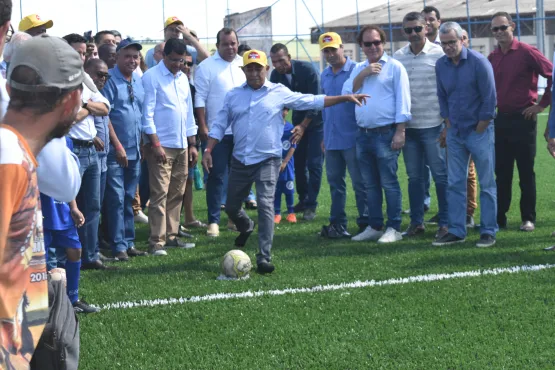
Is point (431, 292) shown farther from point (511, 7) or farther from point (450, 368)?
point (511, 7)

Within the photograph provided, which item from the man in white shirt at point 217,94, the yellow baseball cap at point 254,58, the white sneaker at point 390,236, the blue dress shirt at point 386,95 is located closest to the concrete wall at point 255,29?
the man in white shirt at point 217,94

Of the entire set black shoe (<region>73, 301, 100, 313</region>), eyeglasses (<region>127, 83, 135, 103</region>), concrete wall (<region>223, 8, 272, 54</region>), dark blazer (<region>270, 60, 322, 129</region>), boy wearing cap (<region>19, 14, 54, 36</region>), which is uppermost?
concrete wall (<region>223, 8, 272, 54</region>)

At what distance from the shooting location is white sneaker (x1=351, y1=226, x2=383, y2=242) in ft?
30.6

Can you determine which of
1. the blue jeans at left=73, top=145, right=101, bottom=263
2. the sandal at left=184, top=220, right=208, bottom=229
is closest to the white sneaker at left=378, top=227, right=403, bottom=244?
the sandal at left=184, top=220, right=208, bottom=229

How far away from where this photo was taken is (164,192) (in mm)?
9023

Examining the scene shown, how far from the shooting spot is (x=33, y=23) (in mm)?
7508

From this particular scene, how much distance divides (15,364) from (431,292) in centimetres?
478

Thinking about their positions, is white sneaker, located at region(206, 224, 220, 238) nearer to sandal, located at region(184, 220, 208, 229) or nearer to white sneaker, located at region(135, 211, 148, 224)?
sandal, located at region(184, 220, 208, 229)

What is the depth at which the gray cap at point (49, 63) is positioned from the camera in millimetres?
2393

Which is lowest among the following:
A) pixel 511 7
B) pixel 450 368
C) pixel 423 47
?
pixel 450 368

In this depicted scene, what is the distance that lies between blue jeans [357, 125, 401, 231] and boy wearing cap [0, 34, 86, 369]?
681 cm

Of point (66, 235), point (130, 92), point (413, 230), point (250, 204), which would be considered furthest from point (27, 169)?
point (250, 204)

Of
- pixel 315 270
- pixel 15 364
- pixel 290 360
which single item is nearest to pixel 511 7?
pixel 315 270

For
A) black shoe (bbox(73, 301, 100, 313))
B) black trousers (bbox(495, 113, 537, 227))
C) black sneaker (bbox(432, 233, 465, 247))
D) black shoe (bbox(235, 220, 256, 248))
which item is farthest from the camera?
black trousers (bbox(495, 113, 537, 227))
